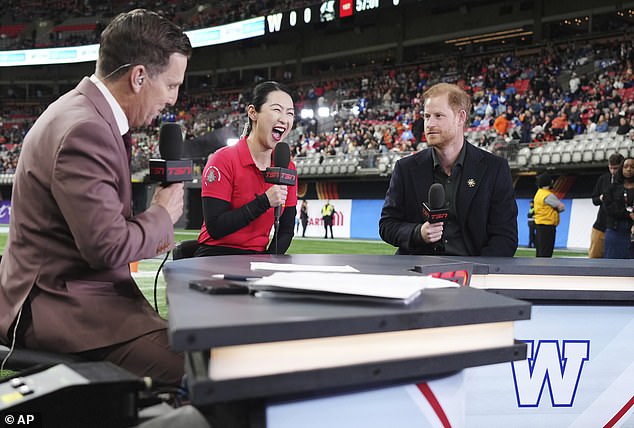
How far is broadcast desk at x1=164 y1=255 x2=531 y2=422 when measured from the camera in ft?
3.16

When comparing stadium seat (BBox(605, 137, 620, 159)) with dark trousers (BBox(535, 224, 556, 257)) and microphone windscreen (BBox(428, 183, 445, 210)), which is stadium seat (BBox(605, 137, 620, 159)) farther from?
microphone windscreen (BBox(428, 183, 445, 210))

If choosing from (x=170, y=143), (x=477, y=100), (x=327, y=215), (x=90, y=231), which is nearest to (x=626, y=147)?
(x=477, y=100)

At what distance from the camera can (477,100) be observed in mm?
19406

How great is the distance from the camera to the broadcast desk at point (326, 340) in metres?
0.96

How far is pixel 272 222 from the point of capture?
3.07 meters

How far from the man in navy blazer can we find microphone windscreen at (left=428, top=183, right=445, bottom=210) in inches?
19.1

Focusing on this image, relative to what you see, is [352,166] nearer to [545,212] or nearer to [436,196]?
[545,212]

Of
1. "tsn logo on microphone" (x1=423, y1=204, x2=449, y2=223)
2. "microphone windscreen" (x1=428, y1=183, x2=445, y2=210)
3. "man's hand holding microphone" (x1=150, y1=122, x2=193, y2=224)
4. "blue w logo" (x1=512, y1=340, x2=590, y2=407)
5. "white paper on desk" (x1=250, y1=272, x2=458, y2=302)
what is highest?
"man's hand holding microphone" (x1=150, y1=122, x2=193, y2=224)

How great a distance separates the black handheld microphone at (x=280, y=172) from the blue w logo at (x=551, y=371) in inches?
45.3

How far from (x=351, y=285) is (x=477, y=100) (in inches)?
758

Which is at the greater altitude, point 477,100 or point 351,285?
point 477,100

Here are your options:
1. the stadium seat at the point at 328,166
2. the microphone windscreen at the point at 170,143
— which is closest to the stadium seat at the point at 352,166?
the stadium seat at the point at 328,166

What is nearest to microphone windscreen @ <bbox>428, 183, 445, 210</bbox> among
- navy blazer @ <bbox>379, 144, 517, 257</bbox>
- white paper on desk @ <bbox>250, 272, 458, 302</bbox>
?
navy blazer @ <bbox>379, 144, 517, 257</bbox>

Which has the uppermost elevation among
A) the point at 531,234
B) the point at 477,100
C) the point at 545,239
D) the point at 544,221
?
the point at 477,100
